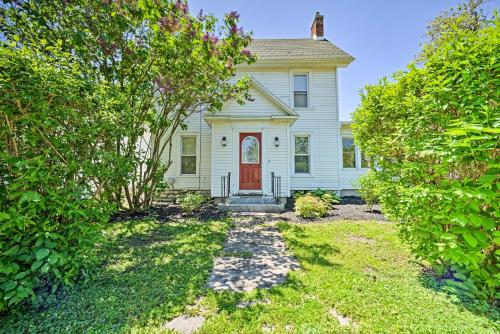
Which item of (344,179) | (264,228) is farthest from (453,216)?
(344,179)

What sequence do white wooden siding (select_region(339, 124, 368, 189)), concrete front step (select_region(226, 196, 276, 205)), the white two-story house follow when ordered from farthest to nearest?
white wooden siding (select_region(339, 124, 368, 189)) < the white two-story house < concrete front step (select_region(226, 196, 276, 205))

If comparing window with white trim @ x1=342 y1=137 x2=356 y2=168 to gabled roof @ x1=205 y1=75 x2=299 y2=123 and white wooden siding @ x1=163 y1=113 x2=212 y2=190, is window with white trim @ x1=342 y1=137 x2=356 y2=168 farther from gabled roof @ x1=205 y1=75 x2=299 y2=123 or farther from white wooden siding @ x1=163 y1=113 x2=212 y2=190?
white wooden siding @ x1=163 y1=113 x2=212 y2=190

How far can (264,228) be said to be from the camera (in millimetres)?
5812

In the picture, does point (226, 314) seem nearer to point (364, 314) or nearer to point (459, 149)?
point (364, 314)

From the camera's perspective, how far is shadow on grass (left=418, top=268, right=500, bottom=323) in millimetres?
2227

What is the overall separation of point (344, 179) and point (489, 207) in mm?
9096

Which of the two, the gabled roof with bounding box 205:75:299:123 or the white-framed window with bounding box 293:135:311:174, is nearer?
the gabled roof with bounding box 205:75:299:123

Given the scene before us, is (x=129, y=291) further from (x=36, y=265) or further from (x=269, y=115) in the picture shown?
(x=269, y=115)

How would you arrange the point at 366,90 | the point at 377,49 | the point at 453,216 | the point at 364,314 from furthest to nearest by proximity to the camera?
the point at 377,49
the point at 366,90
the point at 364,314
the point at 453,216

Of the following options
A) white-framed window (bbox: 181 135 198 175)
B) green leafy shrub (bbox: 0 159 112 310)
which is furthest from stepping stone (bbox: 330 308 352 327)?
white-framed window (bbox: 181 135 198 175)

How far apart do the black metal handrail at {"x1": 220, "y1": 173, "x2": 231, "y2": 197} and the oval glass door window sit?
101cm

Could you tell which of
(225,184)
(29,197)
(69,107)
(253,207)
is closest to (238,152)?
(225,184)

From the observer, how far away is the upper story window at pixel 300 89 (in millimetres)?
11047

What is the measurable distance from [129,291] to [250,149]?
266 inches
